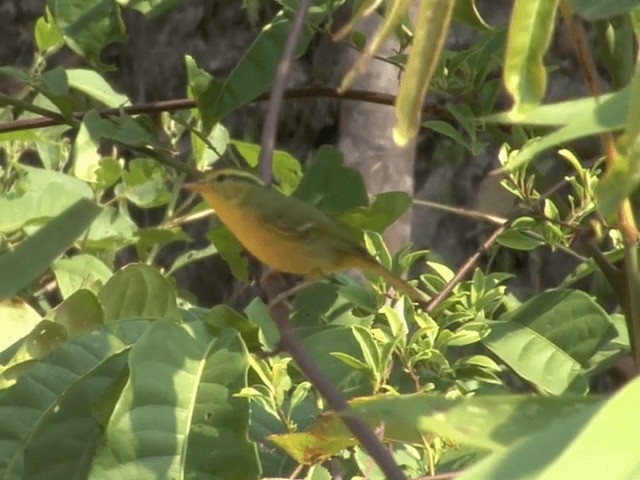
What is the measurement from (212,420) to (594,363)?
398 millimetres

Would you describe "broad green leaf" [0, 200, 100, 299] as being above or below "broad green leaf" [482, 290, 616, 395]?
above

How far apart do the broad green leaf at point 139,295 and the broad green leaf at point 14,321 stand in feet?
0.36

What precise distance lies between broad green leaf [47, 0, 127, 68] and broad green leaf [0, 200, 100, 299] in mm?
509

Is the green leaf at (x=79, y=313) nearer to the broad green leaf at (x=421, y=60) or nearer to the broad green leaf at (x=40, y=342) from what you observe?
the broad green leaf at (x=40, y=342)

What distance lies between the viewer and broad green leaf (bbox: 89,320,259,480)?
65cm

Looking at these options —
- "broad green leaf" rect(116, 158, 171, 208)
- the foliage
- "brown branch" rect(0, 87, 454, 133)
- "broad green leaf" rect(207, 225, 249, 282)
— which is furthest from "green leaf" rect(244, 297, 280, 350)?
"broad green leaf" rect(116, 158, 171, 208)

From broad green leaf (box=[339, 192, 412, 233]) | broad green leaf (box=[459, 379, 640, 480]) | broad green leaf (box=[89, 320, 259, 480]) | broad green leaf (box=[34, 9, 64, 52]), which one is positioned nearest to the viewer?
broad green leaf (box=[459, 379, 640, 480])

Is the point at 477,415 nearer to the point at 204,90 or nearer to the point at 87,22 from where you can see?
the point at 204,90

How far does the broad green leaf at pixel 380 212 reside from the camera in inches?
34.5

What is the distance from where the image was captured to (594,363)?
0.94 metres

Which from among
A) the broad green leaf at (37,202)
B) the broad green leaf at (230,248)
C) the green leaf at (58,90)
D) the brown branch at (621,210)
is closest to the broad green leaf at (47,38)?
the broad green leaf at (37,202)

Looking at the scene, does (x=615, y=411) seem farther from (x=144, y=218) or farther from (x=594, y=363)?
(x=144, y=218)

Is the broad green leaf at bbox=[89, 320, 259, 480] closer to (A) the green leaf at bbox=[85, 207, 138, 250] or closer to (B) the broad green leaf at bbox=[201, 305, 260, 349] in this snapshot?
(B) the broad green leaf at bbox=[201, 305, 260, 349]

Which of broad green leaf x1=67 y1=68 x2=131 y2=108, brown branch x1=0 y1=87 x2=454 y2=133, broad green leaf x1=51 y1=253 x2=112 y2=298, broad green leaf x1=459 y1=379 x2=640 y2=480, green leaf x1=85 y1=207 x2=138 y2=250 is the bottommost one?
broad green leaf x1=51 y1=253 x2=112 y2=298
